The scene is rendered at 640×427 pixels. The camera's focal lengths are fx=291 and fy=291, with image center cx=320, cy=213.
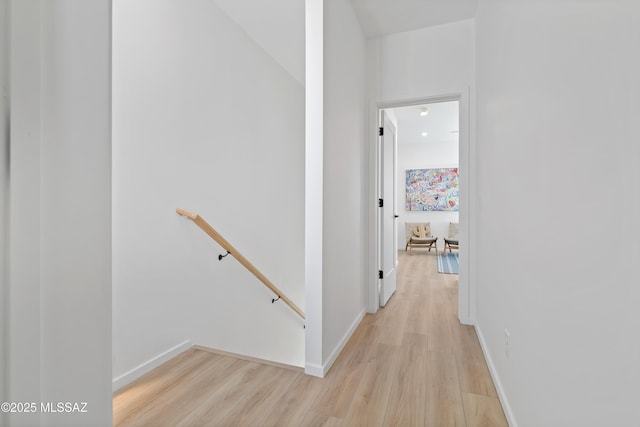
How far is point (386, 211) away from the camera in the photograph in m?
3.18


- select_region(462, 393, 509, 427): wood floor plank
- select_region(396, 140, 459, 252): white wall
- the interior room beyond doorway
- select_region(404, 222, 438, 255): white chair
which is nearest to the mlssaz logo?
select_region(462, 393, 509, 427): wood floor plank

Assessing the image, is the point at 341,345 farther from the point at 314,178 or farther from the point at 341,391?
the point at 314,178

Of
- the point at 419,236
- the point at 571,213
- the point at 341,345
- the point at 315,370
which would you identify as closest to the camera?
the point at 571,213

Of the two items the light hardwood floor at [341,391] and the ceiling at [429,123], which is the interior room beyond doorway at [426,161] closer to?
the ceiling at [429,123]

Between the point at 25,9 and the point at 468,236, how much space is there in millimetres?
2855

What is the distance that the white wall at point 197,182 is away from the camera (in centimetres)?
172

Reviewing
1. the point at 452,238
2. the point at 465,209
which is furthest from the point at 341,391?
the point at 452,238

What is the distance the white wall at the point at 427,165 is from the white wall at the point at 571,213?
5555 mm

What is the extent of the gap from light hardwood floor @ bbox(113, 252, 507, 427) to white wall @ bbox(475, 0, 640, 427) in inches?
11.5

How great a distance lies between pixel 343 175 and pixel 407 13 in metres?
1.60

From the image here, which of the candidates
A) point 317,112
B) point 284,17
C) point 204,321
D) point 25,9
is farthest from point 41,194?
point 284,17

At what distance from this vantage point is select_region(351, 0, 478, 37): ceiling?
2402mm

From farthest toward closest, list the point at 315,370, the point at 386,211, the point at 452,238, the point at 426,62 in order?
the point at 452,238
the point at 386,211
the point at 426,62
the point at 315,370

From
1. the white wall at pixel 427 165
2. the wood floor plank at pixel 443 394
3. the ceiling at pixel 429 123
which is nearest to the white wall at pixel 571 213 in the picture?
the wood floor plank at pixel 443 394
